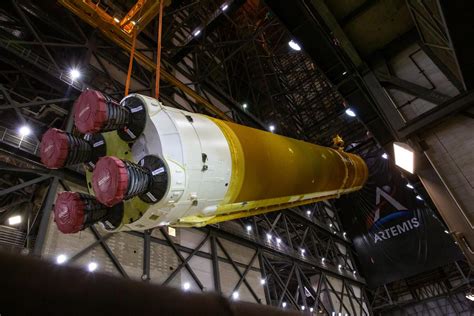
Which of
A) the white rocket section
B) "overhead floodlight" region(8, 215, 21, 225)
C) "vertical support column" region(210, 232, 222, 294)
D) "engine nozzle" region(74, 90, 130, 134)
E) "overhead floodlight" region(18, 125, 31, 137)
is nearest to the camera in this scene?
"engine nozzle" region(74, 90, 130, 134)

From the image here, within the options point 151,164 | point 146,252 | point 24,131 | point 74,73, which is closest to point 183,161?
point 151,164

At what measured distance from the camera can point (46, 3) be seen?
12.2 meters

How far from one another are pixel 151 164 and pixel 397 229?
22365mm

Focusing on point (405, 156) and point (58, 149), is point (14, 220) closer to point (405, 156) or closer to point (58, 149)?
point (58, 149)

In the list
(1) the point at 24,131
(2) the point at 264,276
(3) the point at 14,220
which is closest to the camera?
(1) the point at 24,131

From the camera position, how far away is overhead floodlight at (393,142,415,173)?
583 cm

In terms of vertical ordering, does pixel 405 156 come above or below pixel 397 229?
Answer: below

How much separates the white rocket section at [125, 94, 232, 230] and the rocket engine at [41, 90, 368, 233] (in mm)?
10

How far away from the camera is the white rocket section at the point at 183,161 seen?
10.6 ft

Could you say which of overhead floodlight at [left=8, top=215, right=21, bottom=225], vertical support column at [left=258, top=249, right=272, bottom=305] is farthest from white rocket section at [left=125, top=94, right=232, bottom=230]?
vertical support column at [left=258, top=249, right=272, bottom=305]

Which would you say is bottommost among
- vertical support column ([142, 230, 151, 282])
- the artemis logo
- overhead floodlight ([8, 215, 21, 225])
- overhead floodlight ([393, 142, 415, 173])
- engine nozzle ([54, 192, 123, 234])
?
engine nozzle ([54, 192, 123, 234])

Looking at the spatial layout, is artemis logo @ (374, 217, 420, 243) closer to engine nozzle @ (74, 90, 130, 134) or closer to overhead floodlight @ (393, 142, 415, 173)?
overhead floodlight @ (393, 142, 415, 173)

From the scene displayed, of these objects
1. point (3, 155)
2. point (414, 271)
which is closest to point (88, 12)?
point (3, 155)

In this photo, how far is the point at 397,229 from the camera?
856 inches
